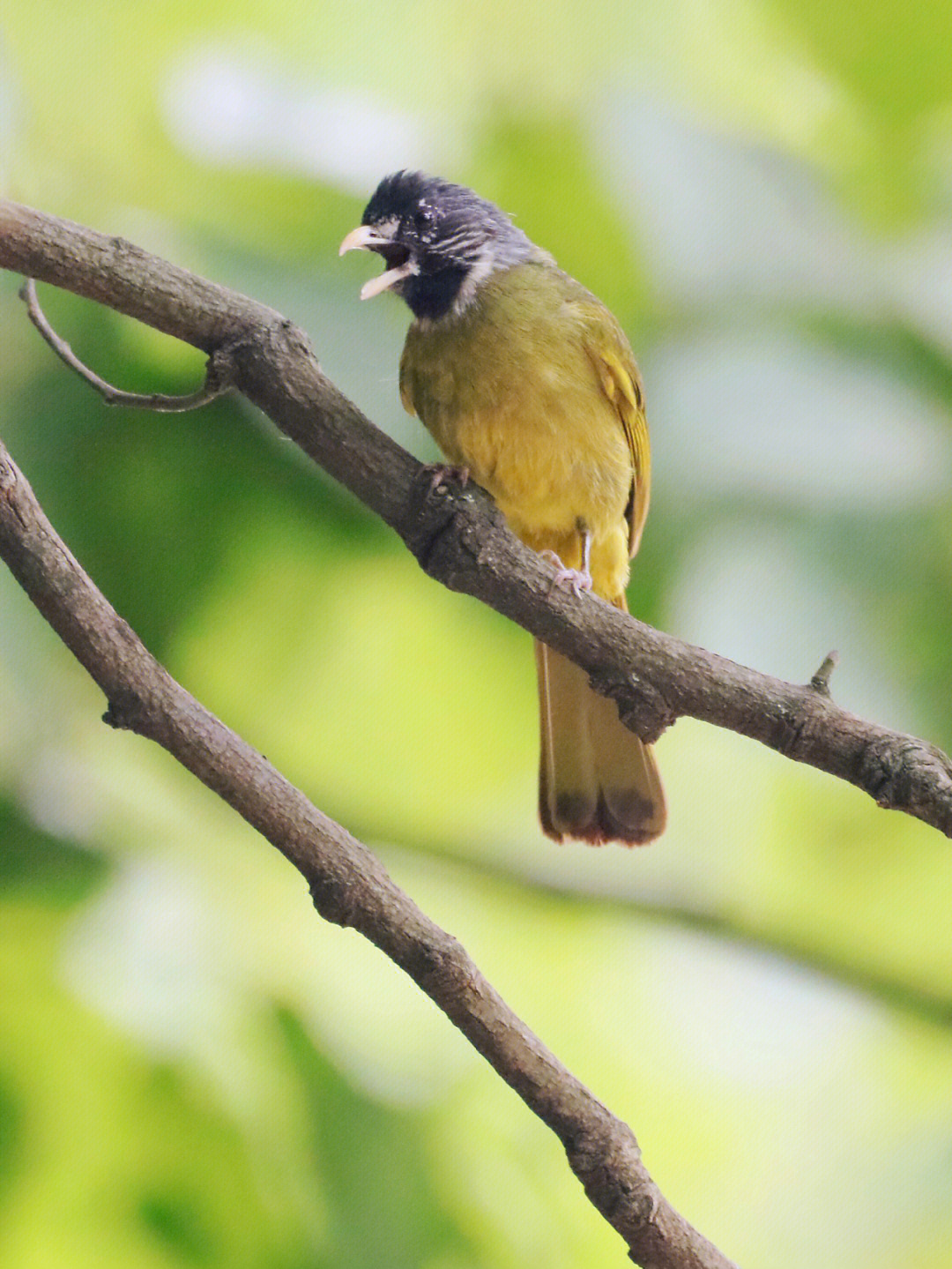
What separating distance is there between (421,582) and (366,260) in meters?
0.59

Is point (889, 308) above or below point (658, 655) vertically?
above

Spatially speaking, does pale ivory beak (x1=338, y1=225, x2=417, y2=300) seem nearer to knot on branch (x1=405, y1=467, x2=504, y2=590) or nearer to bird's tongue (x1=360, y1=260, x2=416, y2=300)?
bird's tongue (x1=360, y1=260, x2=416, y2=300)

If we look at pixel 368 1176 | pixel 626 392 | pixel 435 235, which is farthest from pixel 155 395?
pixel 368 1176

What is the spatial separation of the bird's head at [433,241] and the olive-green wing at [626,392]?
0.18 m

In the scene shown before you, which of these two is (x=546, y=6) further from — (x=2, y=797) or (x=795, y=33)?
(x=2, y=797)

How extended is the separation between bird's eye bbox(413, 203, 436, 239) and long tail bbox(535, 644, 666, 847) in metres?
0.69

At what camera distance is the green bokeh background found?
2.21 m

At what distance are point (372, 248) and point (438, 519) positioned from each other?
0.59m

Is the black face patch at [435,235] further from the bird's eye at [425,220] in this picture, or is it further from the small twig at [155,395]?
the small twig at [155,395]

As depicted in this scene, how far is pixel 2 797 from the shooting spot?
222 cm

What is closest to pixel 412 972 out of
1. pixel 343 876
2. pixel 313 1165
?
pixel 343 876

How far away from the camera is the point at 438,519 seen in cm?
138

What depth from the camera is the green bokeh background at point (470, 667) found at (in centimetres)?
221

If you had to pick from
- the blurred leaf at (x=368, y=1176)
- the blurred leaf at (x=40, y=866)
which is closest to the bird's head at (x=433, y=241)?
the blurred leaf at (x=40, y=866)
